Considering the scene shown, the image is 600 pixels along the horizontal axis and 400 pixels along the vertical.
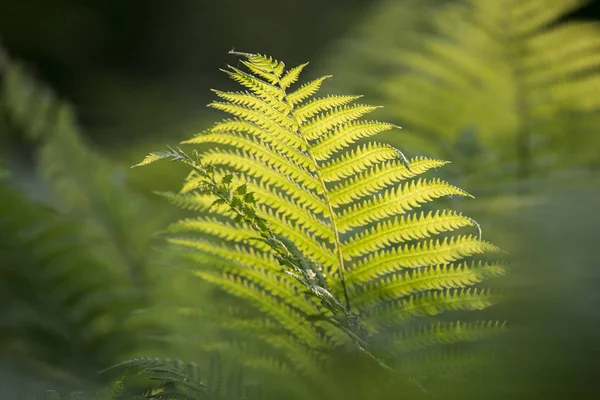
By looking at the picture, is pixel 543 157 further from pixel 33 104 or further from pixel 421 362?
pixel 33 104

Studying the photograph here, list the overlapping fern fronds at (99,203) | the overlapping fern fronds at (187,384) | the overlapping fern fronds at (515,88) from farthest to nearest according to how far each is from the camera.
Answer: the overlapping fern fronds at (515,88), the overlapping fern fronds at (99,203), the overlapping fern fronds at (187,384)

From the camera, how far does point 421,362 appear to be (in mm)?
885

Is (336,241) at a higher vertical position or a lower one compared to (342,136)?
lower

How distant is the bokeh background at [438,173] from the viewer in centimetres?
85

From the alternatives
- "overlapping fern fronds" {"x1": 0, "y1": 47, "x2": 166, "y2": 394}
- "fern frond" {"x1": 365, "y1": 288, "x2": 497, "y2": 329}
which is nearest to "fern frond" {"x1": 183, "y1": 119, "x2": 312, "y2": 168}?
"fern frond" {"x1": 365, "y1": 288, "x2": 497, "y2": 329}

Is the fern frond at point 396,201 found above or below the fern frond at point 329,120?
below

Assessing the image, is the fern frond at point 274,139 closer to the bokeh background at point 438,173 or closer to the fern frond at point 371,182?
the fern frond at point 371,182

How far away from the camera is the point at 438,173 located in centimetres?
143

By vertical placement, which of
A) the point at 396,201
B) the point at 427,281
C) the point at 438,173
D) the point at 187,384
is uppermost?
the point at 438,173

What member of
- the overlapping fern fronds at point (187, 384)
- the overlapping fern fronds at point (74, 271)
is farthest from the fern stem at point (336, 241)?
the overlapping fern fronds at point (74, 271)

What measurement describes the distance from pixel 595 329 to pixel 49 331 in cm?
111

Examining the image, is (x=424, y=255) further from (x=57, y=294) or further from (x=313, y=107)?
(x=57, y=294)

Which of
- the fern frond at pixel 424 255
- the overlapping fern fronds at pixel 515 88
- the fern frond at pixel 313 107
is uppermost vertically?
the overlapping fern fronds at pixel 515 88

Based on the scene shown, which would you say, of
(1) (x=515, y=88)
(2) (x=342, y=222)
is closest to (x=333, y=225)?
(2) (x=342, y=222)
